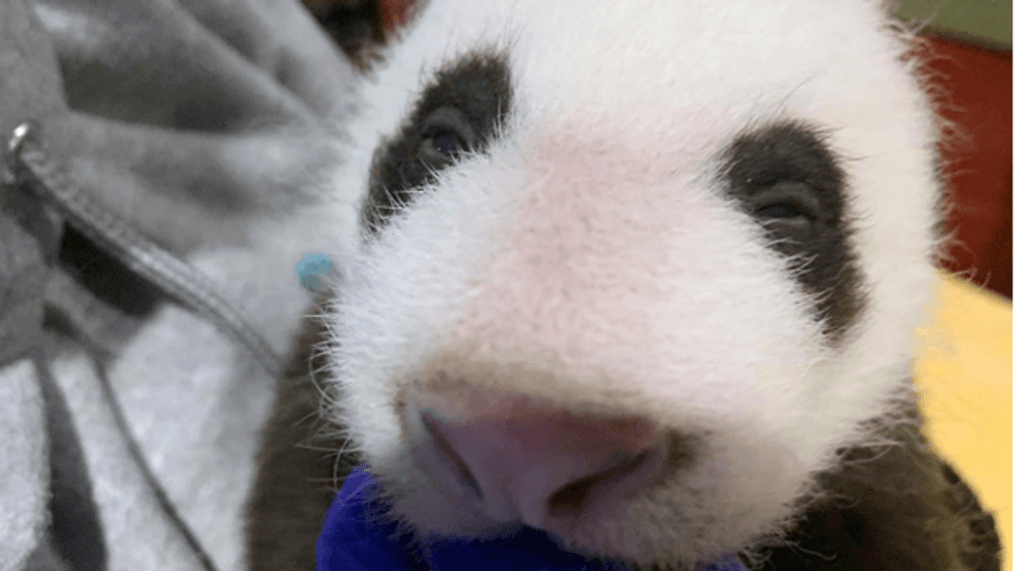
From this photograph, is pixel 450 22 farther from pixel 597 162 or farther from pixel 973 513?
pixel 973 513

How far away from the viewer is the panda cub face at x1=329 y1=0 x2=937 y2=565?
40 cm

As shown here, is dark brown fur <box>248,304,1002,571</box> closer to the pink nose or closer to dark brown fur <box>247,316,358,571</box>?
dark brown fur <box>247,316,358,571</box>

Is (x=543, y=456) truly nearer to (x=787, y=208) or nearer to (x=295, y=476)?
(x=787, y=208)

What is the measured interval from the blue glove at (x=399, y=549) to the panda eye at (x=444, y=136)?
27 cm

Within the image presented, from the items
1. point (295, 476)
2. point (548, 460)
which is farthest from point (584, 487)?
point (295, 476)

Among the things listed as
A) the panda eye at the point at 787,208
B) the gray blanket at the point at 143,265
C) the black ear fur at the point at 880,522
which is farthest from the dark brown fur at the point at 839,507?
the panda eye at the point at 787,208

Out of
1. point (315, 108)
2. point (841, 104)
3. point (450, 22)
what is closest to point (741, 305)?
point (841, 104)

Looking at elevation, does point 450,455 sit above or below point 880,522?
below

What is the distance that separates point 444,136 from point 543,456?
0.33 meters

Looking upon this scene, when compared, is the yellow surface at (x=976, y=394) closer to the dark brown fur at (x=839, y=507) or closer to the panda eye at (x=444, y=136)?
the dark brown fur at (x=839, y=507)

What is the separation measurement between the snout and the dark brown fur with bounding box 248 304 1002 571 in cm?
25

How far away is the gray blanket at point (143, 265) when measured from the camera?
749 mm

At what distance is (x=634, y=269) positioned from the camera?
43 cm

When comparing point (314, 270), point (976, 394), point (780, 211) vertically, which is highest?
point (976, 394)
